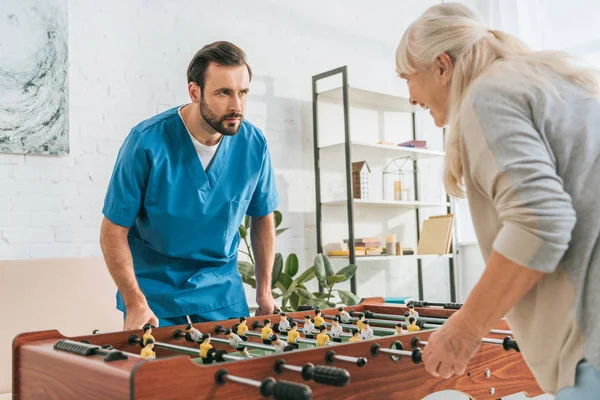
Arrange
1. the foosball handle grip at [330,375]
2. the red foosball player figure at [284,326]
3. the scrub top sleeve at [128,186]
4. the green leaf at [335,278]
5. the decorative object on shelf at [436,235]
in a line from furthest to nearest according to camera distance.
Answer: the decorative object on shelf at [436,235] → the green leaf at [335,278] → the scrub top sleeve at [128,186] → the red foosball player figure at [284,326] → the foosball handle grip at [330,375]

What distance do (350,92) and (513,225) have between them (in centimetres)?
313

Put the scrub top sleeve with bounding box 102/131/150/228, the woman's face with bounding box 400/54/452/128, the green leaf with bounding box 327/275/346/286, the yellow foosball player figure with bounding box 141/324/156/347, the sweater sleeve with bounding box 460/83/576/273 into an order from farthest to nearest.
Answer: the green leaf with bounding box 327/275/346/286 < the scrub top sleeve with bounding box 102/131/150/228 < the yellow foosball player figure with bounding box 141/324/156/347 < the woman's face with bounding box 400/54/452/128 < the sweater sleeve with bounding box 460/83/576/273

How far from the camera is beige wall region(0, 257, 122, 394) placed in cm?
250

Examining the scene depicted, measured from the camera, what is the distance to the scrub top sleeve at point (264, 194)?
236 centimetres

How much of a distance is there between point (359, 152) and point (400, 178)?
0.51m

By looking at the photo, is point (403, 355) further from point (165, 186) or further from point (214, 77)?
point (214, 77)

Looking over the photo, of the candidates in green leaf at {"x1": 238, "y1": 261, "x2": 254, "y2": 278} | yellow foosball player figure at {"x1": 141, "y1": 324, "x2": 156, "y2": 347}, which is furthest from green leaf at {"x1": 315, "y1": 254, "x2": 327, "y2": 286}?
yellow foosball player figure at {"x1": 141, "y1": 324, "x2": 156, "y2": 347}

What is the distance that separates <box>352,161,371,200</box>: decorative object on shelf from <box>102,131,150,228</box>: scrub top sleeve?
2098 millimetres

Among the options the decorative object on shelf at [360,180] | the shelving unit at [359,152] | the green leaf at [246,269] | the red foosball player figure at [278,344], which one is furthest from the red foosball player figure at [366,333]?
the decorative object on shelf at [360,180]

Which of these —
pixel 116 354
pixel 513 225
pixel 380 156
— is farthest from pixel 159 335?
pixel 380 156

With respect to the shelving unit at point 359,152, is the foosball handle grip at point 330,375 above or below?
below

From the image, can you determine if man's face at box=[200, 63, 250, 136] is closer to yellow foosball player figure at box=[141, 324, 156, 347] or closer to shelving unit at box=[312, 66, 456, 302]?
yellow foosball player figure at box=[141, 324, 156, 347]

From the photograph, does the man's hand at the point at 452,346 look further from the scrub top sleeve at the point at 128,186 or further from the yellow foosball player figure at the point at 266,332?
the scrub top sleeve at the point at 128,186

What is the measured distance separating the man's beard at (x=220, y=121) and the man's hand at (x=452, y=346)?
117 cm
